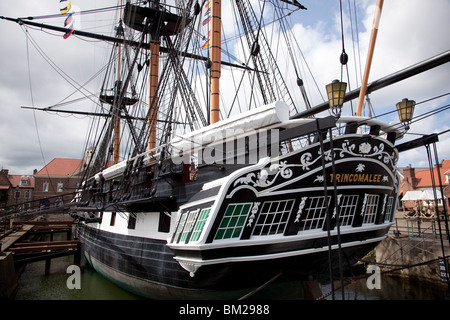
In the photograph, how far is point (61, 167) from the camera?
163 ft

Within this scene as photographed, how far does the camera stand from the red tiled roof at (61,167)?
47.8 meters

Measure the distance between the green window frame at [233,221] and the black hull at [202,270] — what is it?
44 centimetres

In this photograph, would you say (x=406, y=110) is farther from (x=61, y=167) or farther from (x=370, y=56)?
(x=61, y=167)

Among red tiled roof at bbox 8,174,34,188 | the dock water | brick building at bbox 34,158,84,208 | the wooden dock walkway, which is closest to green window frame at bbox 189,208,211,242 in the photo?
the dock water

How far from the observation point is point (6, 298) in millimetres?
8797

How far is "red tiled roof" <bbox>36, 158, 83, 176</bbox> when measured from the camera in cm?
4778

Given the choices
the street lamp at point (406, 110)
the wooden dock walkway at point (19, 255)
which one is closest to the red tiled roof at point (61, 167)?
the wooden dock walkway at point (19, 255)

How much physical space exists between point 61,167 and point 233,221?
2049 inches

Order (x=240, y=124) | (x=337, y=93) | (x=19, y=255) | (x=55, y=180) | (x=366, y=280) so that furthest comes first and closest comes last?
(x=55, y=180) → (x=19, y=255) → (x=366, y=280) → (x=240, y=124) → (x=337, y=93)

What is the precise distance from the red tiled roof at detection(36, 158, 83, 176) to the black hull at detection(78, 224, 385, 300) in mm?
43122

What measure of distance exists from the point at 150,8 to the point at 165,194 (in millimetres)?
14681

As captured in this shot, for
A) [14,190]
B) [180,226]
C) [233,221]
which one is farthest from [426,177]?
[14,190]

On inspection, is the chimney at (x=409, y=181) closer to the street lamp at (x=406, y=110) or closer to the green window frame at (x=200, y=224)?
the street lamp at (x=406, y=110)
